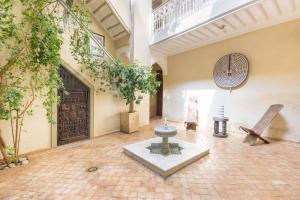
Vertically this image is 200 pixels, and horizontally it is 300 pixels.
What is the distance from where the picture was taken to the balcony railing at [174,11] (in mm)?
4402

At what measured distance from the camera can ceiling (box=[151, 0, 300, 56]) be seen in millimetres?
3542

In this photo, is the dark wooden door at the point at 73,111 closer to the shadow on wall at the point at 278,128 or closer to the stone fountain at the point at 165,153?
the stone fountain at the point at 165,153

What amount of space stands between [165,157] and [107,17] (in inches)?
190

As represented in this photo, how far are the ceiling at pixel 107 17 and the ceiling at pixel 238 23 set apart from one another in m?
1.29

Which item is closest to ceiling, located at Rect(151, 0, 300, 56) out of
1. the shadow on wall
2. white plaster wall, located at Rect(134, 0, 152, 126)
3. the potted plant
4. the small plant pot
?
white plaster wall, located at Rect(134, 0, 152, 126)

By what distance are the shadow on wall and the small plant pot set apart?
3.61m

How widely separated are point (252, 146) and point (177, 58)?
4.07 metres

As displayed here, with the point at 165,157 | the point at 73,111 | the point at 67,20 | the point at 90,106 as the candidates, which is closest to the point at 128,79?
the point at 90,106

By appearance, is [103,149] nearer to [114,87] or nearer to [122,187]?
[122,187]

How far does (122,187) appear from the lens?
2180 millimetres

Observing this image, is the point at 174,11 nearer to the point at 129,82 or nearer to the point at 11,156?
the point at 129,82

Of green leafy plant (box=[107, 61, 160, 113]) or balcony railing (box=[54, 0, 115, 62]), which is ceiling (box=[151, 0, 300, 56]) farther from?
balcony railing (box=[54, 0, 115, 62])

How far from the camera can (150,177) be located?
8.00ft

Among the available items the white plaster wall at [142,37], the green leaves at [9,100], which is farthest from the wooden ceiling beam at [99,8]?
the green leaves at [9,100]
